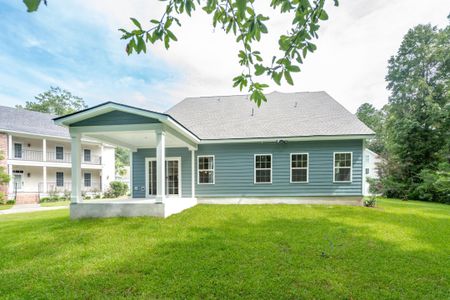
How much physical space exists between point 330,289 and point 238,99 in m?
11.8

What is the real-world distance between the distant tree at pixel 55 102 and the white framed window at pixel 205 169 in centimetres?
3222

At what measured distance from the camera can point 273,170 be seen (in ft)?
33.2

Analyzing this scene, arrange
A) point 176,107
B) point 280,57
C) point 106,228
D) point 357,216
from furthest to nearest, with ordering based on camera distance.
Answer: point 176,107
point 357,216
point 106,228
point 280,57

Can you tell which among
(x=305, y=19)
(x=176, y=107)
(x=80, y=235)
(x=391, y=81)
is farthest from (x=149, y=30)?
(x=391, y=81)

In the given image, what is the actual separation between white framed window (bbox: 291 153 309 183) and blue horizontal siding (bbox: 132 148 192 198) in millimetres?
4836

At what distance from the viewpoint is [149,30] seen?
6.36 ft

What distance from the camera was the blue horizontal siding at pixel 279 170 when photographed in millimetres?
9781

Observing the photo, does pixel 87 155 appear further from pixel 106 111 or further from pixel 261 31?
pixel 261 31

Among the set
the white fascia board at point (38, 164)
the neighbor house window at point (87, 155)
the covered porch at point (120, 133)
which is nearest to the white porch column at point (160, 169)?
the covered porch at point (120, 133)

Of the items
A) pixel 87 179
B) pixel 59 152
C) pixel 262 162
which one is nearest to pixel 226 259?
pixel 262 162

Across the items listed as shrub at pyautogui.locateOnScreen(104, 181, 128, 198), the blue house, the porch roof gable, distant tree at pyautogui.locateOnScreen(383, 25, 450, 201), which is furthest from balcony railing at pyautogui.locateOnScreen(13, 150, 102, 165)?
distant tree at pyautogui.locateOnScreen(383, 25, 450, 201)

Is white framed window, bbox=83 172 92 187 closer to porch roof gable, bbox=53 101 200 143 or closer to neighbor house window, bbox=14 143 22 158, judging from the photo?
neighbor house window, bbox=14 143 22 158

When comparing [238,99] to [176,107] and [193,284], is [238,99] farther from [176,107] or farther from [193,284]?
[193,284]

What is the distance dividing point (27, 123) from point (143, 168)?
1552cm
